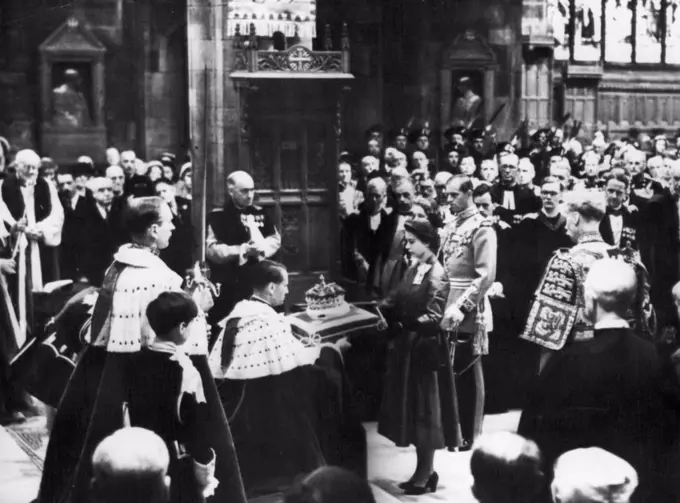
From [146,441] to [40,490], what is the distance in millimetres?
1421

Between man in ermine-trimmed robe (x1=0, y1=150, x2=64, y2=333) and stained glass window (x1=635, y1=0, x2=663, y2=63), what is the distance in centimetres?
531

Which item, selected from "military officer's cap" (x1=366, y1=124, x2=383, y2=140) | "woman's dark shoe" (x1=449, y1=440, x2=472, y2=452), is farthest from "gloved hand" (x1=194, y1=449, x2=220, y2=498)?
"military officer's cap" (x1=366, y1=124, x2=383, y2=140)

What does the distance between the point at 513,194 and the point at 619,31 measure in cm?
441

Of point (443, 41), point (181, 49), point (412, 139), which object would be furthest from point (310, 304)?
point (443, 41)

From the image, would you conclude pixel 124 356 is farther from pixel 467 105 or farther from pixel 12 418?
pixel 467 105

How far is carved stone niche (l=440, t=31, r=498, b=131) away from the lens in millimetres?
10203

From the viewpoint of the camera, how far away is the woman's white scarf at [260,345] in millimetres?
5902

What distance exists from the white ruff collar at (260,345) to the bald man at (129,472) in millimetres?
1307

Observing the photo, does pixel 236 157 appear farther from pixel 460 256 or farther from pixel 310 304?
pixel 460 256

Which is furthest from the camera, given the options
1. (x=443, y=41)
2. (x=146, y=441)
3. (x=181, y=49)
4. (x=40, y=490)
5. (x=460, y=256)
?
(x=443, y=41)

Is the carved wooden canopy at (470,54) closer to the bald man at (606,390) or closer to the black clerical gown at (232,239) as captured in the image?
the black clerical gown at (232,239)

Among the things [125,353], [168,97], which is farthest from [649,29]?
[125,353]

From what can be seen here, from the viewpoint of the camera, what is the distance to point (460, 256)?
22.3ft

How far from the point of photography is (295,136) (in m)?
7.20
